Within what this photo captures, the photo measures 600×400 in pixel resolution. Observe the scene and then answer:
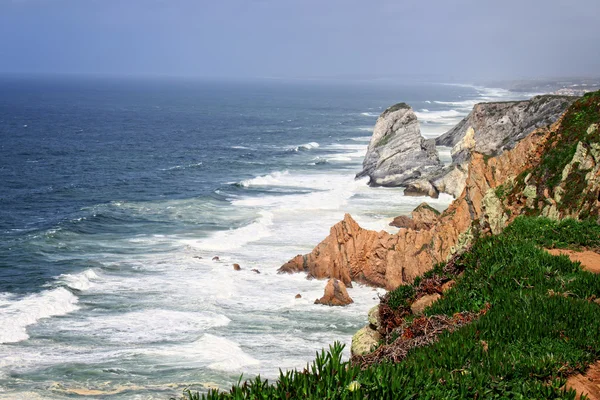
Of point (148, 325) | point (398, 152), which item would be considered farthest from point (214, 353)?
point (398, 152)

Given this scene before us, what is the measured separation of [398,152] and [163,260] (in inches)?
1491

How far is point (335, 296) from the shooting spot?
34.7 meters

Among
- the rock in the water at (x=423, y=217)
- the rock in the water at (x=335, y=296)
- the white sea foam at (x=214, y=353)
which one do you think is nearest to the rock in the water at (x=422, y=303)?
the white sea foam at (x=214, y=353)

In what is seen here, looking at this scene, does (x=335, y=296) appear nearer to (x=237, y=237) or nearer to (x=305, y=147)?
(x=237, y=237)

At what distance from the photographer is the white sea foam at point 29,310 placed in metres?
30.4

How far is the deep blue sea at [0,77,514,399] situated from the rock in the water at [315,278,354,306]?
600mm

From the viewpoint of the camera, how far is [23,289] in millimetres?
37812

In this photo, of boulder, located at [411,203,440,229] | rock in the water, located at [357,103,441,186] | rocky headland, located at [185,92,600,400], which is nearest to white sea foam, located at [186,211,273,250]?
boulder, located at [411,203,440,229]

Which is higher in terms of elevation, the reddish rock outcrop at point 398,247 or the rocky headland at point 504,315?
the rocky headland at point 504,315

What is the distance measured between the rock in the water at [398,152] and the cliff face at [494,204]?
1279 inches

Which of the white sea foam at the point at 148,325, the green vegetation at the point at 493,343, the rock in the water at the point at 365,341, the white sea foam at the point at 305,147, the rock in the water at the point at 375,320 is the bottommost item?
the white sea foam at the point at 148,325

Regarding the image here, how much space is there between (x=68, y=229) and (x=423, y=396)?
48.0 m

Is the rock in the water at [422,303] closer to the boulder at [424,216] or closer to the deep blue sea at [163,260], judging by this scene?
the deep blue sea at [163,260]

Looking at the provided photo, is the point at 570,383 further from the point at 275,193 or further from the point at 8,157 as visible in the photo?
the point at 8,157
